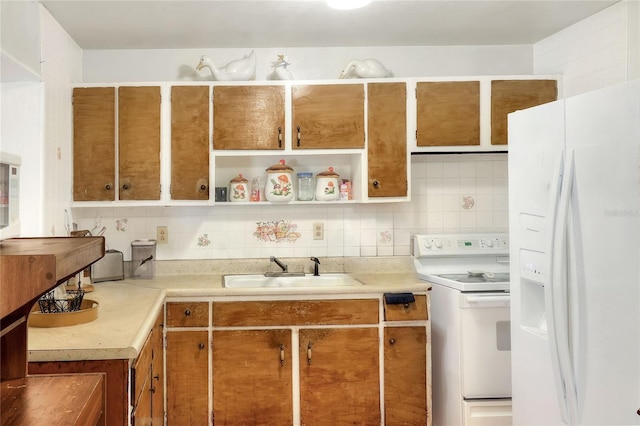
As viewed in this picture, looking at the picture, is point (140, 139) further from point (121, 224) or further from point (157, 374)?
point (157, 374)

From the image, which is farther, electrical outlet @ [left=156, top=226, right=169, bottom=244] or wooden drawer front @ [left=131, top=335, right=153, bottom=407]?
electrical outlet @ [left=156, top=226, right=169, bottom=244]

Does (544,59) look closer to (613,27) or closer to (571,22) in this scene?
(571,22)

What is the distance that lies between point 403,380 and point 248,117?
169cm

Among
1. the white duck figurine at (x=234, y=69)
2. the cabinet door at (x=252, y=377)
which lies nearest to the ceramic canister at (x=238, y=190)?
the white duck figurine at (x=234, y=69)

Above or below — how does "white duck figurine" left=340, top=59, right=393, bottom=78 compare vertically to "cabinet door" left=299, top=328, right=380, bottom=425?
above

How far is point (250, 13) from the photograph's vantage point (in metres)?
2.65

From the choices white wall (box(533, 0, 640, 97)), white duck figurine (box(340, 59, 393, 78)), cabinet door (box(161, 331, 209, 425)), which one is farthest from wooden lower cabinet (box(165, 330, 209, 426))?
white wall (box(533, 0, 640, 97))

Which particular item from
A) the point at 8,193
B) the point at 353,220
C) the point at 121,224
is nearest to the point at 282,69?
the point at 353,220

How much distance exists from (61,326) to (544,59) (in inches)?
119

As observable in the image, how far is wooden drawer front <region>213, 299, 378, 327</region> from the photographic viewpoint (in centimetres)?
265

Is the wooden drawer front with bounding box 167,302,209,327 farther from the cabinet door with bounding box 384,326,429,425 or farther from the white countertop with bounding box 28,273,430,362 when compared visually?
the cabinet door with bounding box 384,326,429,425

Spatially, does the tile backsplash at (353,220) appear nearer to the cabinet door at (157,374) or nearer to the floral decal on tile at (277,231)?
the floral decal on tile at (277,231)

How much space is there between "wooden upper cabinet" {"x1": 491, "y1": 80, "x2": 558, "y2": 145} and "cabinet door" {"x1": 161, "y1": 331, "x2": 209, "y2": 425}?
2027 millimetres

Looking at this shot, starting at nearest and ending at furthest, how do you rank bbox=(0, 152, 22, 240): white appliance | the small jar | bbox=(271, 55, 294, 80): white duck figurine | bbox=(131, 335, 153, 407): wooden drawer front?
1. bbox=(0, 152, 22, 240): white appliance
2. bbox=(131, 335, 153, 407): wooden drawer front
3. bbox=(271, 55, 294, 80): white duck figurine
4. the small jar
